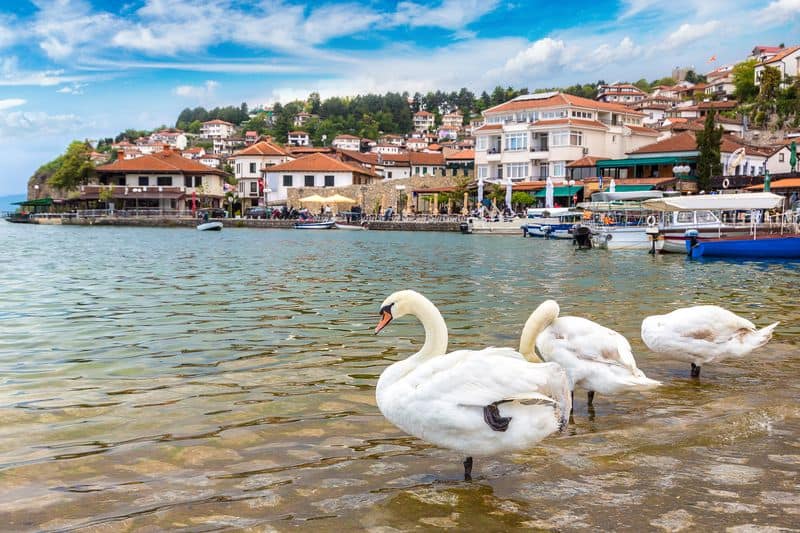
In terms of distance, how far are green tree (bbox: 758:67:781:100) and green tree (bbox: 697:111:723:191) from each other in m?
35.3

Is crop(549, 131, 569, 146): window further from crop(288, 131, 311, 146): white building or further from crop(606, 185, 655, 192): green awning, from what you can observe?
crop(288, 131, 311, 146): white building

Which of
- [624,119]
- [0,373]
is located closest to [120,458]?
[0,373]

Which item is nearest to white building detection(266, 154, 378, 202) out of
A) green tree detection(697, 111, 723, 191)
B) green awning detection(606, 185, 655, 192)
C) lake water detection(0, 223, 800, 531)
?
green awning detection(606, 185, 655, 192)

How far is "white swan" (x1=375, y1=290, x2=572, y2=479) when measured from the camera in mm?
3963

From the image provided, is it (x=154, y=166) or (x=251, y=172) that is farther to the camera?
(x=251, y=172)

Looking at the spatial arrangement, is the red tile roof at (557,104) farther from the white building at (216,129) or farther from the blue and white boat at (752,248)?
the white building at (216,129)

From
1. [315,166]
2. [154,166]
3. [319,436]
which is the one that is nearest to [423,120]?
[315,166]

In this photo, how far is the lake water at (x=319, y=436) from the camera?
12.9ft

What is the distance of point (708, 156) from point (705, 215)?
23.9 metres

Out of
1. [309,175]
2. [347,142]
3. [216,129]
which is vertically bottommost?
[309,175]

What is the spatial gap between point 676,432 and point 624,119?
74.4 metres

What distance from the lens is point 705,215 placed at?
31359mm

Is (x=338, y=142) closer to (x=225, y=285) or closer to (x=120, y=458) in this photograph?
(x=225, y=285)

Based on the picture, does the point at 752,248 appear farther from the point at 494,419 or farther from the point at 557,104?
the point at 557,104
